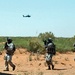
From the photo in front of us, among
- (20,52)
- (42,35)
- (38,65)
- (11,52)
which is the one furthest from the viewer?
(42,35)

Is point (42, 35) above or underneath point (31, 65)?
above

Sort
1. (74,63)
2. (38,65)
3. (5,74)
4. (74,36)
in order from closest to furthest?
1. (5,74)
2. (38,65)
3. (74,63)
4. (74,36)

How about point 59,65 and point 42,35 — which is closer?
point 59,65

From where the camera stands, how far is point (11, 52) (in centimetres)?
1845

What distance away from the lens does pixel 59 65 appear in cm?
2336

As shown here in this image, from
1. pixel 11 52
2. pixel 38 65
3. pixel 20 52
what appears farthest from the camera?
pixel 20 52

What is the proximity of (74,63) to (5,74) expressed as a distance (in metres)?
9.09

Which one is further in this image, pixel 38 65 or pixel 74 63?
pixel 74 63

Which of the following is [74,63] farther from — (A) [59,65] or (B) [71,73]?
(B) [71,73]

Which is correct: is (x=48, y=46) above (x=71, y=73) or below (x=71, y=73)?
above

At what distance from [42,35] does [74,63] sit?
1095 centimetres

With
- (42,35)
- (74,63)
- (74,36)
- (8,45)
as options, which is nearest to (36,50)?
(42,35)

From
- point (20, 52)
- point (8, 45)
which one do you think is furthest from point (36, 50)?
point (8, 45)

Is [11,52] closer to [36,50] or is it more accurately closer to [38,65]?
[38,65]
